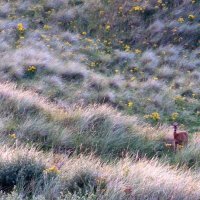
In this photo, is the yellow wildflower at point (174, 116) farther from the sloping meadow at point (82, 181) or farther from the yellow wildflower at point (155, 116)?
the sloping meadow at point (82, 181)

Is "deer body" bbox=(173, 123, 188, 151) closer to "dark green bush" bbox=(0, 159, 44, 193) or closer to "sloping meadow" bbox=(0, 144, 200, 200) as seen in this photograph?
"sloping meadow" bbox=(0, 144, 200, 200)

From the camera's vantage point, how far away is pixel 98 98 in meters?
9.63

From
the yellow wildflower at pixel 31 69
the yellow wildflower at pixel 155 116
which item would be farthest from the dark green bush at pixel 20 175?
the yellow wildflower at pixel 31 69

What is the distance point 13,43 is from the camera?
1218 centimetres

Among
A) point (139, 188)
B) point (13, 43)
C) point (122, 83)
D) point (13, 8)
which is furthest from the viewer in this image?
point (13, 8)

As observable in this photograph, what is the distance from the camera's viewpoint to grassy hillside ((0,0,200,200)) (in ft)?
15.1

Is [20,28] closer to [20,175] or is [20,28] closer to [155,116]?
[155,116]

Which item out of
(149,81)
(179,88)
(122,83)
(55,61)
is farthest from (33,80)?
(179,88)

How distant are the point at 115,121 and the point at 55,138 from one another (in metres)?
1.39

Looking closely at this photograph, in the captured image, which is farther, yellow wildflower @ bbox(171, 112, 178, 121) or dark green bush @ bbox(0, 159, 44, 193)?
yellow wildflower @ bbox(171, 112, 178, 121)

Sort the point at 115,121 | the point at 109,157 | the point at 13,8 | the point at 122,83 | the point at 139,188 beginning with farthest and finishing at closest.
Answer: the point at 13,8 → the point at 122,83 → the point at 115,121 → the point at 109,157 → the point at 139,188

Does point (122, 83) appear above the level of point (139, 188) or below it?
below

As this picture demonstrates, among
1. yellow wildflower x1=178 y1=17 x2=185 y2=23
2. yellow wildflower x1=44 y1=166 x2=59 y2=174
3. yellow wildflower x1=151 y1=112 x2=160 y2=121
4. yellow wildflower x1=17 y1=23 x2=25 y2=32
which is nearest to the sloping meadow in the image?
yellow wildflower x1=44 y1=166 x2=59 y2=174

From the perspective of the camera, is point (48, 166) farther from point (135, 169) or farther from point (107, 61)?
point (107, 61)
